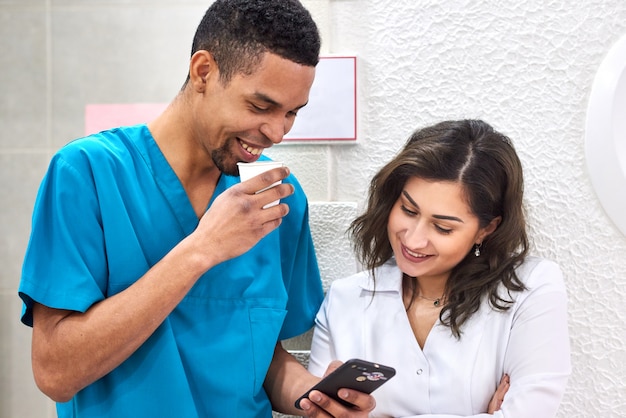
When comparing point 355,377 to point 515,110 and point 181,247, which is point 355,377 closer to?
point 181,247

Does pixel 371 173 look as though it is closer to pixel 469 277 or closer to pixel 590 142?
pixel 469 277

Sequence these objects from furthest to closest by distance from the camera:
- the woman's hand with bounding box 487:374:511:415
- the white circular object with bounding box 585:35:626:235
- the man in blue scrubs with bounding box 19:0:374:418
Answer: the white circular object with bounding box 585:35:626:235 → the woman's hand with bounding box 487:374:511:415 → the man in blue scrubs with bounding box 19:0:374:418

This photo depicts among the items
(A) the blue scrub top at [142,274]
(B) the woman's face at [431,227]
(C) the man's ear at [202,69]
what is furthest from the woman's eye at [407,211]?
(C) the man's ear at [202,69]

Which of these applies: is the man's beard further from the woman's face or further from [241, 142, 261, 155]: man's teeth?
the woman's face

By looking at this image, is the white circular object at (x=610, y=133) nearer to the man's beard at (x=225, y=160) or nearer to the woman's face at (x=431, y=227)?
the woman's face at (x=431, y=227)

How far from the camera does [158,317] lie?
1134 millimetres

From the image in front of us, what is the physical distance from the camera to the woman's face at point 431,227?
1426 millimetres

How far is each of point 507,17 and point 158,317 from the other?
1.01 m

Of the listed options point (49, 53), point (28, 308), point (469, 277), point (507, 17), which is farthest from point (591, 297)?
point (49, 53)

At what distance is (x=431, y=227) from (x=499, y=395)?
37 centimetres

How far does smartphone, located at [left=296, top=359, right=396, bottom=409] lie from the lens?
119 centimetres

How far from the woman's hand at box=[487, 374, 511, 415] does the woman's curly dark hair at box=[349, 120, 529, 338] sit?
5.1 inches

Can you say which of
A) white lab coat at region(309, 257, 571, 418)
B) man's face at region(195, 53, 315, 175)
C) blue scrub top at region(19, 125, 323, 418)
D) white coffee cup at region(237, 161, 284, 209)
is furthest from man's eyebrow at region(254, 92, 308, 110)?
white lab coat at region(309, 257, 571, 418)

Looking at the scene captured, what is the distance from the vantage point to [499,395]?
137 centimetres
